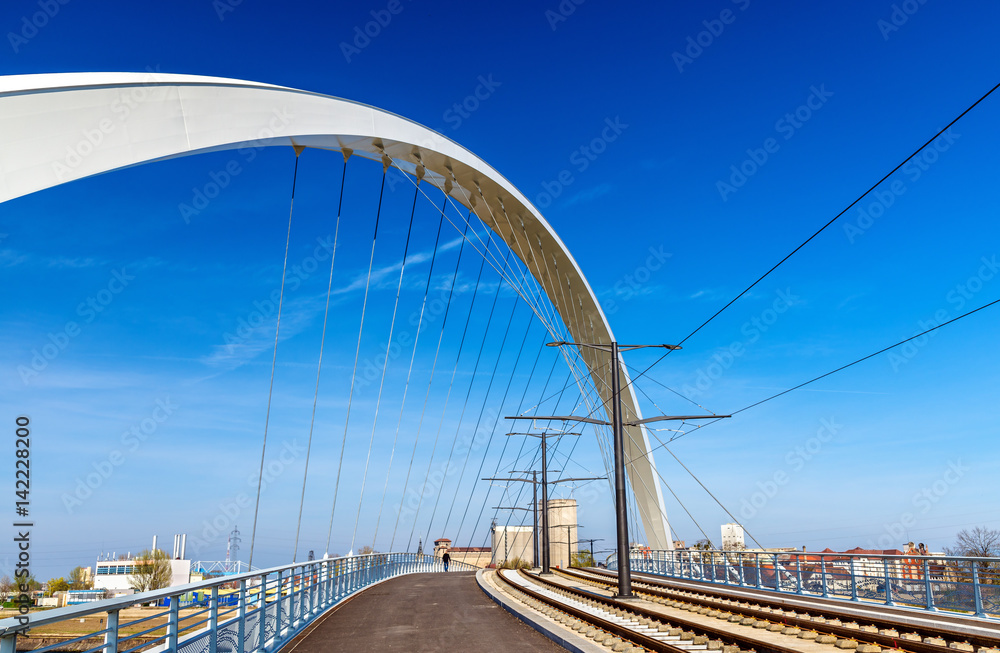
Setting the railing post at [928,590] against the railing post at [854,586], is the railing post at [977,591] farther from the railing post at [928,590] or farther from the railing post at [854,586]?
the railing post at [854,586]

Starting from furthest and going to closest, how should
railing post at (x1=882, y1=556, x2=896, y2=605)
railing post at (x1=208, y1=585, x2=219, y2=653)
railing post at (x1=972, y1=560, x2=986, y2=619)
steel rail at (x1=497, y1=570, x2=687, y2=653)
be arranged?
railing post at (x1=882, y1=556, x2=896, y2=605), railing post at (x1=972, y1=560, x2=986, y2=619), steel rail at (x1=497, y1=570, x2=687, y2=653), railing post at (x1=208, y1=585, x2=219, y2=653)

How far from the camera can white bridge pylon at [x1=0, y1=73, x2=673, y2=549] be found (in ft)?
26.1

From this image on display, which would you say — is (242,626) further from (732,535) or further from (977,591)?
(732,535)

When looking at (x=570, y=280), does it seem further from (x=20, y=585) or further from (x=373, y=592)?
(x=20, y=585)

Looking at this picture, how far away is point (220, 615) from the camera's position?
10594 millimetres

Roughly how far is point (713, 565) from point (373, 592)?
11.6m

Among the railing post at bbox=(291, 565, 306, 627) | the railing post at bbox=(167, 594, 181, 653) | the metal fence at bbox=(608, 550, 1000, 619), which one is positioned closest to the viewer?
the railing post at bbox=(167, 594, 181, 653)

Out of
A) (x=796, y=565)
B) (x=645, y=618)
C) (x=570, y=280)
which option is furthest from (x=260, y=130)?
(x=570, y=280)

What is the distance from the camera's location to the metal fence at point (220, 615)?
15.8ft

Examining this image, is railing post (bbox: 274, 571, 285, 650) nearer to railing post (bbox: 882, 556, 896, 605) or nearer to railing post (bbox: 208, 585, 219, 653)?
railing post (bbox: 208, 585, 219, 653)

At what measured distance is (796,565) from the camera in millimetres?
20062

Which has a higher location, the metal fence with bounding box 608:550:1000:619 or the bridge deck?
the metal fence with bounding box 608:550:1000:619

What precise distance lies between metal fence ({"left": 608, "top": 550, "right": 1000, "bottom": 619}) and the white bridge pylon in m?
13.7

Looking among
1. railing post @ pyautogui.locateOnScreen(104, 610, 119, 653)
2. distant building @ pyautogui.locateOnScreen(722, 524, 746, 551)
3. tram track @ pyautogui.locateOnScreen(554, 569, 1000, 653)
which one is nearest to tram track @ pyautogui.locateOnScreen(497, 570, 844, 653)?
tram track @ pyautogui.locateOnScreen(554, 569, 1000, 653)
